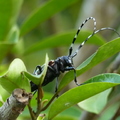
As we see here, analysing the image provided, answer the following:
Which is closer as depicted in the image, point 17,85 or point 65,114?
point 17,85

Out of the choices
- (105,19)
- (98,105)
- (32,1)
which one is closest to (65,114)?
(98,105)

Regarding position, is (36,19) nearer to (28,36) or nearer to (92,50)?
(92,50)

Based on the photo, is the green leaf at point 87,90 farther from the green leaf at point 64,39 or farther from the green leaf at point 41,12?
the green leaf at point 41,12

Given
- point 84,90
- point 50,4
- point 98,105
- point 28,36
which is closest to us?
point 84,90

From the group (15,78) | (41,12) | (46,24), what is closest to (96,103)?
(15,78)

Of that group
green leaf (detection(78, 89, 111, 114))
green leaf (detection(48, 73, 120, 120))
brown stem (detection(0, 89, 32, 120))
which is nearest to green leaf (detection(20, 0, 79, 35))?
green leaf (detection(78, 89, 111, 114))

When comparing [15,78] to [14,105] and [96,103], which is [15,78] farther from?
[96,103]
